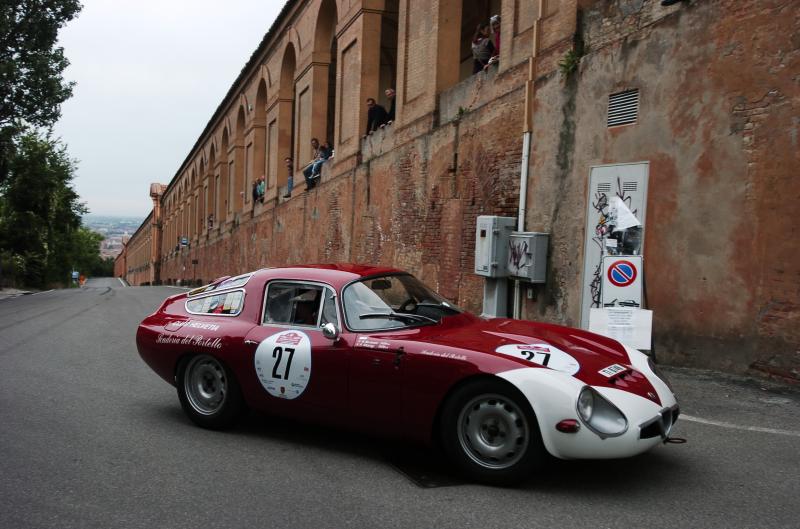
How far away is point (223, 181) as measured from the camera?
44.5 meters

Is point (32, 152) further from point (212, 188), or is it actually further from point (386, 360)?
point (386, 360)

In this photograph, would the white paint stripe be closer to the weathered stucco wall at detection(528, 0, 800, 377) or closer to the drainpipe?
the weathered stucco wall at detection(528, 0, 800, 377)

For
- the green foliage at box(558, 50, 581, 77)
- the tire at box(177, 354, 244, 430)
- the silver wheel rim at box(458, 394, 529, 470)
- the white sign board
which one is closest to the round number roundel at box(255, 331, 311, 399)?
the tire at box(177, 354, 244, 430)

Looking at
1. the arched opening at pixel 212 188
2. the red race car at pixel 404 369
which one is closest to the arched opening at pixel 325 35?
the red race car at pixel 404 369

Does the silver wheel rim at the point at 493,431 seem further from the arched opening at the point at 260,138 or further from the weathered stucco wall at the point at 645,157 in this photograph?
the arched opening at the point at 260,138

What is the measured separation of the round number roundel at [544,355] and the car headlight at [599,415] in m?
0.19

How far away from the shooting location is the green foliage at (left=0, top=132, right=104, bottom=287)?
119 feet

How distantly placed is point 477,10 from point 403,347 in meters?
17.8

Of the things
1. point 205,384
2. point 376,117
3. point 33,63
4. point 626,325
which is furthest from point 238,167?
point 205,384

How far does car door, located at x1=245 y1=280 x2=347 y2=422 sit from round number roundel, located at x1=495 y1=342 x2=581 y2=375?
1.21 metres

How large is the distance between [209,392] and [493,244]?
6.12 metres

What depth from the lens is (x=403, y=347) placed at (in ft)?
14.9

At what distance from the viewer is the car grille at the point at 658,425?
3.94m

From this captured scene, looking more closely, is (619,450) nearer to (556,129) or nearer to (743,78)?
(743,78)
